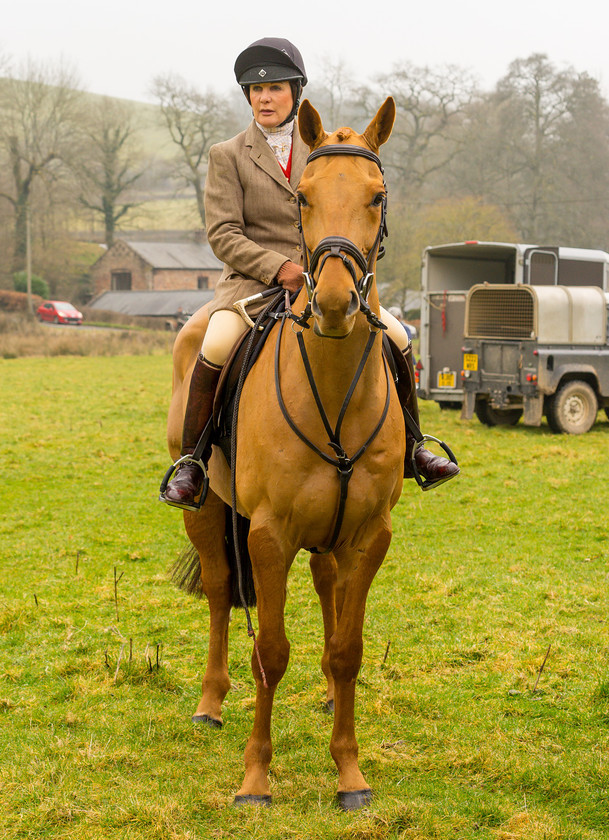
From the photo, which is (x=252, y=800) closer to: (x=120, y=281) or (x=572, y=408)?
(x=572, y=408)

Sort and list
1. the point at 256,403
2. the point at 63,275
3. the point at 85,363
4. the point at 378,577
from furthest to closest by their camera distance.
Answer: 1. the point at 63,275
2. the point at 85,363
3. the point at 378,577
4. the point at 256,403

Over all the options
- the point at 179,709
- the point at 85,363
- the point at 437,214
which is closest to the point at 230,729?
the point at 179,709

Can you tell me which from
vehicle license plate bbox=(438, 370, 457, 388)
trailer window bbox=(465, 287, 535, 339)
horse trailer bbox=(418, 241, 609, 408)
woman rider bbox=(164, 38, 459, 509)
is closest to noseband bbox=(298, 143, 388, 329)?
woman rider bbox=(164, 38, 459, 509)

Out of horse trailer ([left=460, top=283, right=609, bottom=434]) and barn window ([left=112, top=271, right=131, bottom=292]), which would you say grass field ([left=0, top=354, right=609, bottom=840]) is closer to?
horse trailer ([left=460, top=283, right=609, bottom=434])

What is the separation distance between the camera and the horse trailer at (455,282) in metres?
18.7

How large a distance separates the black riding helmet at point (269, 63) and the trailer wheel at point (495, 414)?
13114mm

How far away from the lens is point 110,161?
2884 inches

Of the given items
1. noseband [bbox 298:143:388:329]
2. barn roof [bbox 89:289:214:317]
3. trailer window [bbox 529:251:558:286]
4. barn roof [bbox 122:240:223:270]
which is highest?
barn roof [bbox 122:240:223:270]

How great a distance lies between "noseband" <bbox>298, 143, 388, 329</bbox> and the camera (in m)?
3.18

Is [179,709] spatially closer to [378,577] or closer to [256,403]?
[256,403]

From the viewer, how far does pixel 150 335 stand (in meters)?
42.1

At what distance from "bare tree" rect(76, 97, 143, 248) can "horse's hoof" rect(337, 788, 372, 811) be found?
69064 millimetres

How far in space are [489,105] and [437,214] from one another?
14.1 meters

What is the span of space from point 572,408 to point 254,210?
12946 millimetres
